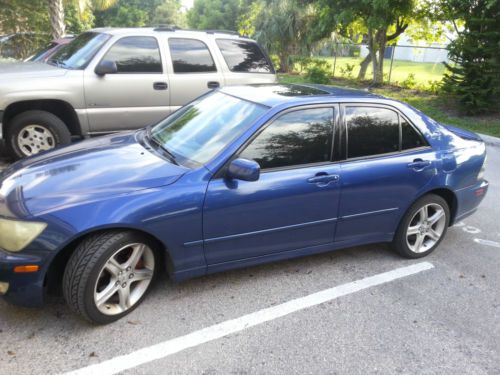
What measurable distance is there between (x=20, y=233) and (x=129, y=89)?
3960 millimetres

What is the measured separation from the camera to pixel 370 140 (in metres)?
3.71

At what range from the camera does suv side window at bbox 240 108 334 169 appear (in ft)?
10.8

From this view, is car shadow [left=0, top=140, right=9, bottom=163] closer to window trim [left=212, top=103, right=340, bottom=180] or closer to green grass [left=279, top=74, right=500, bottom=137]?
window trim [left=212, top=103, right=340, bottom=180]

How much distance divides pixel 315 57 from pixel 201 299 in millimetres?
22891

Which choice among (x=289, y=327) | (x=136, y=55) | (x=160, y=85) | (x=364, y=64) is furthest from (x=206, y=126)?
(x=364, y=64)

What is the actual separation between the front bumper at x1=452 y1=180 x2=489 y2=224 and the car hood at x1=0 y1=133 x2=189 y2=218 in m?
2.66

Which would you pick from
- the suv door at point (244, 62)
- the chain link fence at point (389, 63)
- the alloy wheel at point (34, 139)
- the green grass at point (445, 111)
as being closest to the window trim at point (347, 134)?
the suv door at point (244, 62)

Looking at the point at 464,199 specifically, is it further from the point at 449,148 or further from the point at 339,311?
the point at 339,311

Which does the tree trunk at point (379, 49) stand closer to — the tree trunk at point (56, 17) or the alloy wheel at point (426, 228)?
the tree trunk at point (56, 17)

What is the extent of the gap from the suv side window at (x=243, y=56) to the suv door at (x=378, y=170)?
12.4 feet

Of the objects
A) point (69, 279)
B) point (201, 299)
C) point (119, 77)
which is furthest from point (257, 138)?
point (119, 77)

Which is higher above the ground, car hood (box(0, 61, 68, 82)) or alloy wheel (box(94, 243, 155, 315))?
car hood (box(0, 61, 68, 82))

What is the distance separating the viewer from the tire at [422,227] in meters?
3.98

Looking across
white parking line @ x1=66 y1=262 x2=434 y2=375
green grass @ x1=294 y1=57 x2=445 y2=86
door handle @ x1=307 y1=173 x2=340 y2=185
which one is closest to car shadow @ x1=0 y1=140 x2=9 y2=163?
white parking line @ x1=66 y1=262 x2=434 y2=375
